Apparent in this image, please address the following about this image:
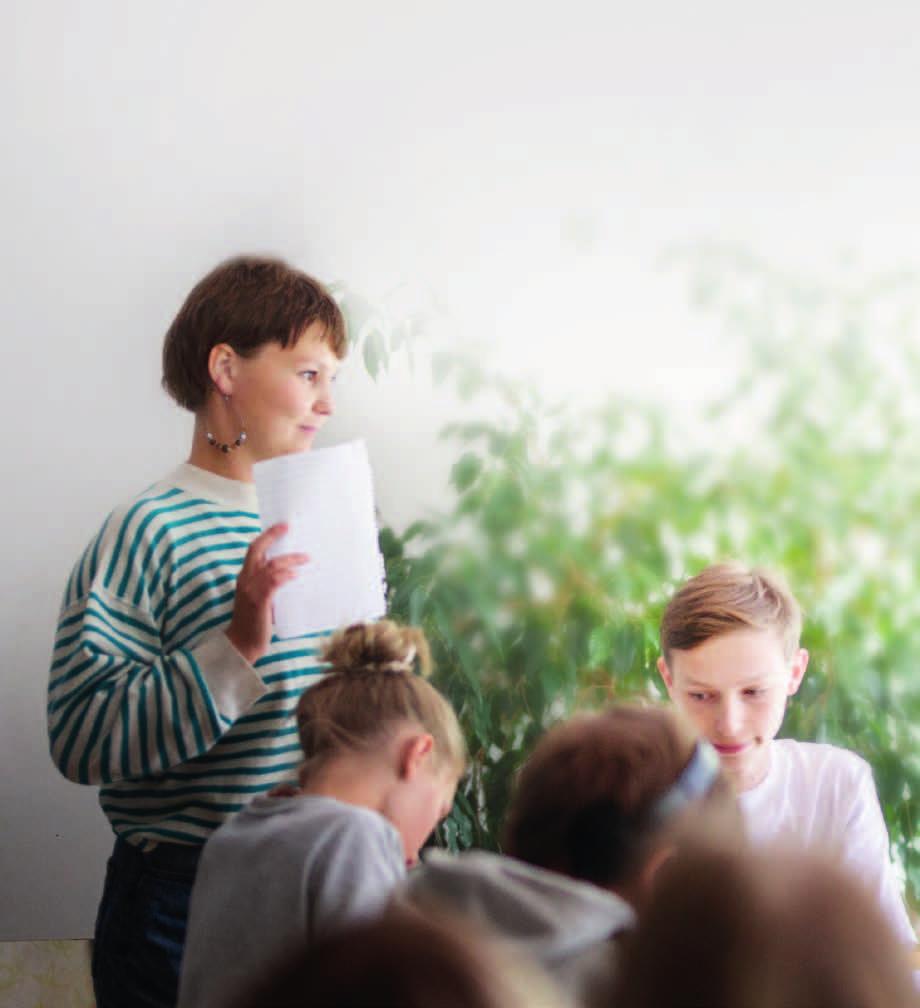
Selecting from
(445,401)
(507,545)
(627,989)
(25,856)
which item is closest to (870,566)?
(507,545)

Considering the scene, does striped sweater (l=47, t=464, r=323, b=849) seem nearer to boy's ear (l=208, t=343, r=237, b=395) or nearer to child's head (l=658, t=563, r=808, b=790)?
boy's ear (l=208, t=343, r=237, b=395)

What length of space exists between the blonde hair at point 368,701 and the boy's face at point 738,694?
0.51 meters

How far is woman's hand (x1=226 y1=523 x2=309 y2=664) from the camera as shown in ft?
4.18

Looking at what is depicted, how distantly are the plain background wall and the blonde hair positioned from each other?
3.46ft

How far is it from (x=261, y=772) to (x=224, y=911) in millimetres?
245

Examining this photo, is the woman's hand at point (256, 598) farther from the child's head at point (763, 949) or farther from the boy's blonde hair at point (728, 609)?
the child's head at point (763, 949)

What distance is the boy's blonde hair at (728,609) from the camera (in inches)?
70.7

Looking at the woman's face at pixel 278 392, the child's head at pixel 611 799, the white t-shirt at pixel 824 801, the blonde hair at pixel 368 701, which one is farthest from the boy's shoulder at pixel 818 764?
the woman's face at pixel 278 392

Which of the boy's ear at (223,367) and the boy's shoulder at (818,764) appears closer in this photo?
the boy's ear at (223,367)

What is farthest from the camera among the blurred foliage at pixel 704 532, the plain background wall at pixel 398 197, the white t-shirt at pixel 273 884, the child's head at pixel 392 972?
the plain background wall at pixel 398 197

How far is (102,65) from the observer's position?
2.24 metres

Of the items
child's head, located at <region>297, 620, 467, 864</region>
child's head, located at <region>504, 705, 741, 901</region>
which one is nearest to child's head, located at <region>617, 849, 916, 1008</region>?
child's head, located at <region>504, 705, 741, 901</region>

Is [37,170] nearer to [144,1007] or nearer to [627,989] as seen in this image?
[144,1007]

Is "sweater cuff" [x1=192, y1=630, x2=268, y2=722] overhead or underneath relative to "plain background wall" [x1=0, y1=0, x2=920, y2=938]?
underneath
